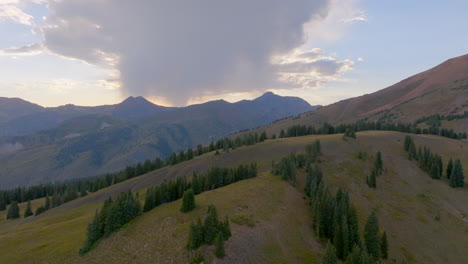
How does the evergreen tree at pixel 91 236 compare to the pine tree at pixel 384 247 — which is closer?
the evergreen tree at pixel 91 236

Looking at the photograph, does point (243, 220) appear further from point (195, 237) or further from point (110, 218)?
point (110, 218)

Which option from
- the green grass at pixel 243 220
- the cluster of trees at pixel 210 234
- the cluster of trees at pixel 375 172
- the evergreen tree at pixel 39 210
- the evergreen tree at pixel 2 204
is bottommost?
the evergreen tree at pixel 2 204

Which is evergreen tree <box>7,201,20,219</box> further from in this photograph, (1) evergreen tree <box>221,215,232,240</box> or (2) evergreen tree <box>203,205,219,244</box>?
(1) evergreen tree <box>221,215,232,240</box>

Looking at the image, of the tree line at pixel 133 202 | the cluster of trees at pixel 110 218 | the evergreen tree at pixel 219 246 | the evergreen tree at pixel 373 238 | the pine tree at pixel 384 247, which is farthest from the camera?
the pine tree at pixel 384 247

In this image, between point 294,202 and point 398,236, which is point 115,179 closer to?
point 294,202

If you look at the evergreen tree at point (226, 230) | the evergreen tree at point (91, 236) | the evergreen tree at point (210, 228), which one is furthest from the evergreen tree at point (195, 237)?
the evergreen tree at point (91, 236)

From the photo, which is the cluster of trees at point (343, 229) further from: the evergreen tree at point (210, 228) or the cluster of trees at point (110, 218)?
the cluster of trees at point (110, 218)

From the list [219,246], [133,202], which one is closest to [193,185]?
[133,202]
